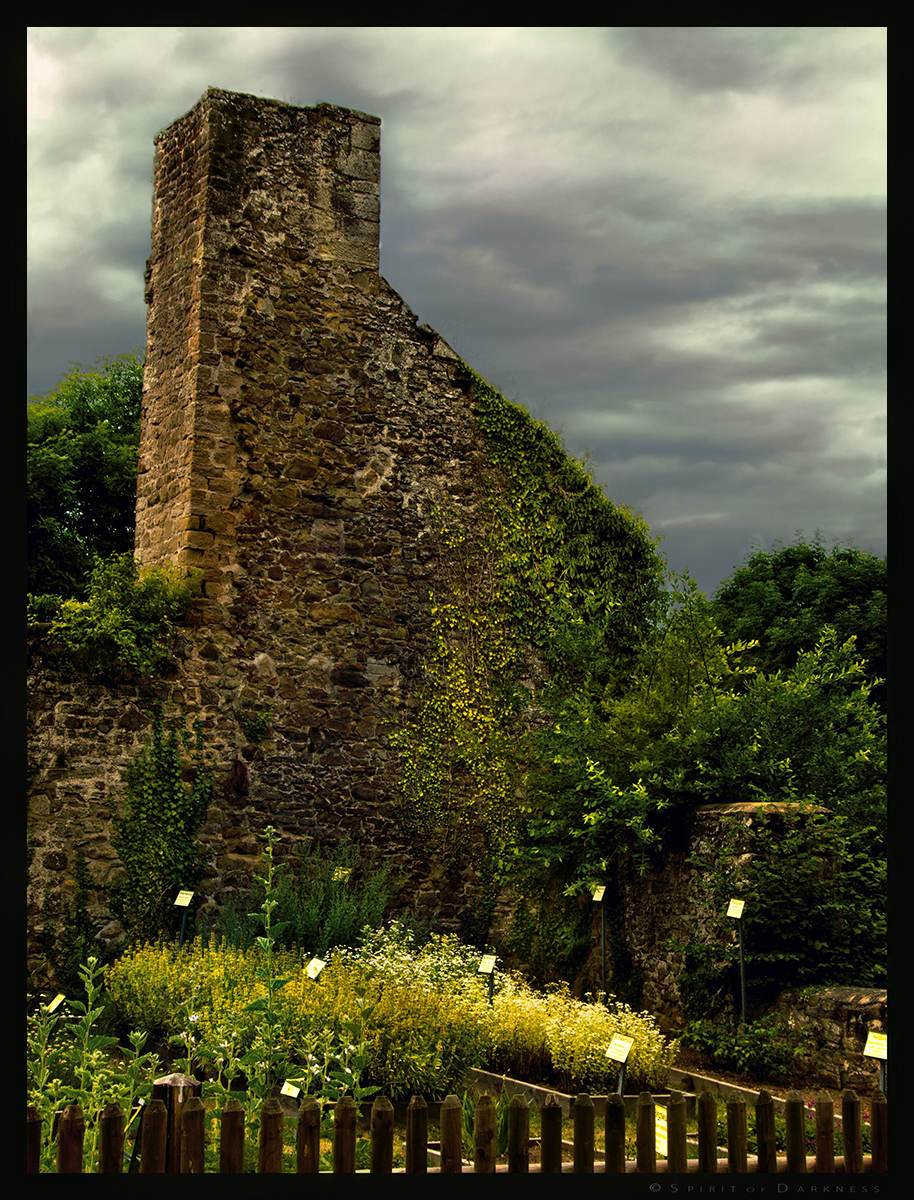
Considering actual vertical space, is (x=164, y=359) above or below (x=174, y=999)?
above

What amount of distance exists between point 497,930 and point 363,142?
29.1 feet

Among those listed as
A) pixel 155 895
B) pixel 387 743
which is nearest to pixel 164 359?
pixel 387 743

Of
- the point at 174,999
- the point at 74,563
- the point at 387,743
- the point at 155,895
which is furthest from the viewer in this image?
the point at 74,563

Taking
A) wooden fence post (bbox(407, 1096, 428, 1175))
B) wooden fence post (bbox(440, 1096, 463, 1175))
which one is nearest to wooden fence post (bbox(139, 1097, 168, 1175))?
wooden fence post (bbox(407, 1096, 428, 1175))

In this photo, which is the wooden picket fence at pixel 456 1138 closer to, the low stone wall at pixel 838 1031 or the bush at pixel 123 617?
the low stone wall at pixel 838 1031

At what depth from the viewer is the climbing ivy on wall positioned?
467 inches

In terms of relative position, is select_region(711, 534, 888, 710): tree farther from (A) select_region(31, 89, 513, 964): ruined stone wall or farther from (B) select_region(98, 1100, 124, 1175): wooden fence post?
(B) select_region(98, 1100, 124, 1175): wooden fence post

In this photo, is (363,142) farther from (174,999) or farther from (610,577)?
(174,999)

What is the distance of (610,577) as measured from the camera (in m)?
13.2

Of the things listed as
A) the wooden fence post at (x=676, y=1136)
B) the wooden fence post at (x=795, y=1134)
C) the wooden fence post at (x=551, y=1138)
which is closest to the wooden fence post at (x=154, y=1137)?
the wooden fence post at (x=551, y=1138)

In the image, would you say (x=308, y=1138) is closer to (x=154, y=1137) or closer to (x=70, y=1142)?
(x=154, y=1137)

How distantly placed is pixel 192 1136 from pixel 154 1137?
15cm

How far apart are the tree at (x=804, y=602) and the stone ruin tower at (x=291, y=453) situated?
9.78 metres

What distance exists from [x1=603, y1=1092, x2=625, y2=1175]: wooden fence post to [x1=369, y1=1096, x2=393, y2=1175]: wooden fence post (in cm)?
95
